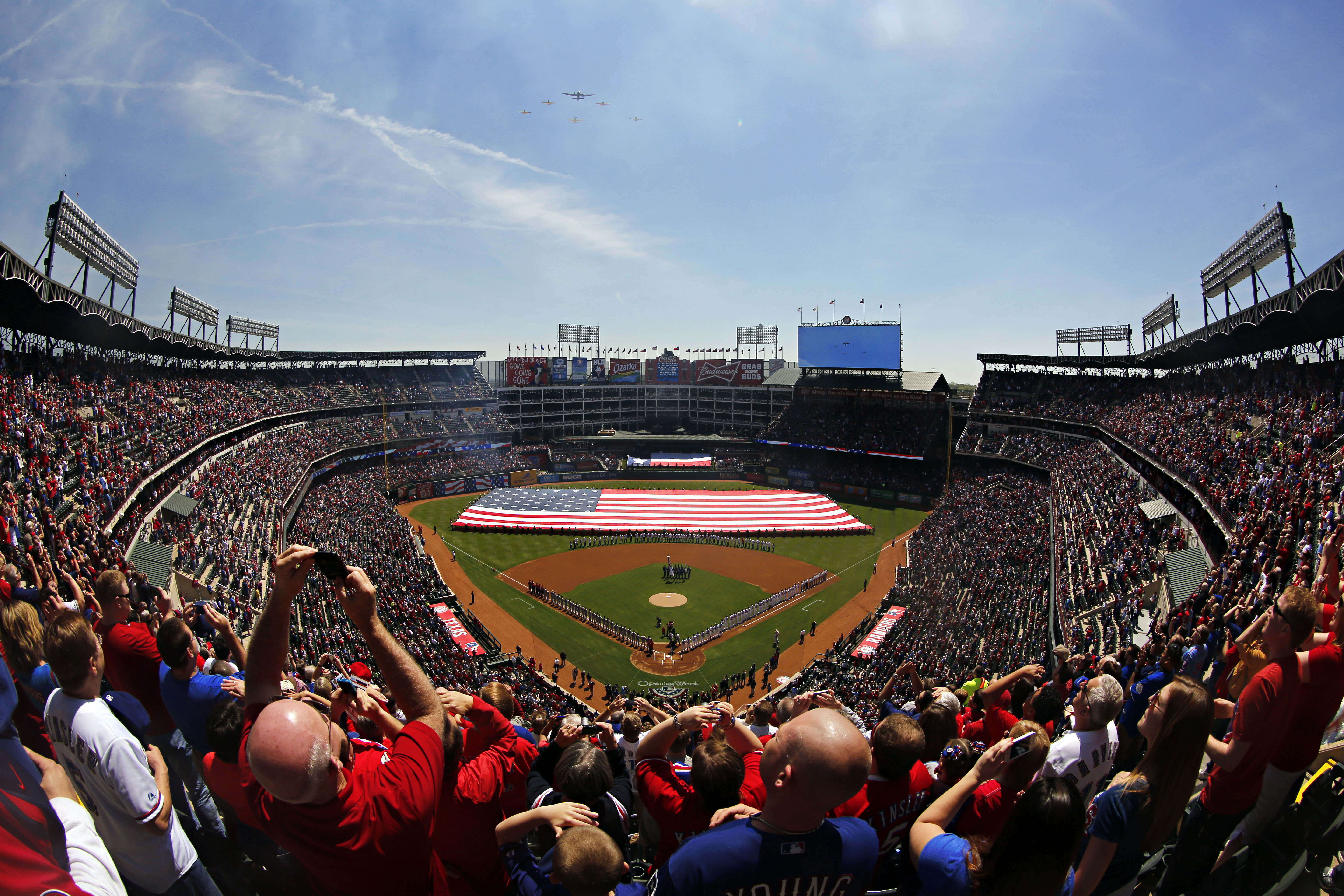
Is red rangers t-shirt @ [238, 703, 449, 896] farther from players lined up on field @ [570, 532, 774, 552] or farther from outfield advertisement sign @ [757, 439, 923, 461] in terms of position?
outfield advertisement sign @ [757, 439, 923, 461]

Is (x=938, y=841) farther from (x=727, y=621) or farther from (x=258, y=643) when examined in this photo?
(x=727, y=621)

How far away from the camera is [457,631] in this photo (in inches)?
1001

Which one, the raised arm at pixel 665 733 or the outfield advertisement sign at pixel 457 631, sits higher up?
the raised arm at pixel 665 733

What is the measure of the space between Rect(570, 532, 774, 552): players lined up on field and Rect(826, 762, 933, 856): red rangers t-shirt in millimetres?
36414

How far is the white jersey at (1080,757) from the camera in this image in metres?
4.32

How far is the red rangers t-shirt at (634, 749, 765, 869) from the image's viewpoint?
358 cm

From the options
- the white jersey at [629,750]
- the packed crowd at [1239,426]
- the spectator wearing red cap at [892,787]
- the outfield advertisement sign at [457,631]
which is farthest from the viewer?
the outfield advertisement sign at [457,631]

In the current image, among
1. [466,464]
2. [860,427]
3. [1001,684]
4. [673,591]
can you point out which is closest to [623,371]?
[466,464]

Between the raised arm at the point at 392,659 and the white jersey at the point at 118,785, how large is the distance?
32.6 inches

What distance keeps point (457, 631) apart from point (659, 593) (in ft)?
35.2

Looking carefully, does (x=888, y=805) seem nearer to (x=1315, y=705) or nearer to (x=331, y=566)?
(x=1315, y=705)

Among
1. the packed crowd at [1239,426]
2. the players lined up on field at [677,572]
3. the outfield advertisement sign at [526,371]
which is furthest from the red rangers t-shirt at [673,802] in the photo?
the outfield advertisement sign at [526,371]

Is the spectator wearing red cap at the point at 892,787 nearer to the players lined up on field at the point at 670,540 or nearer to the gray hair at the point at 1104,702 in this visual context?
the gray hair at the point at 1104,702

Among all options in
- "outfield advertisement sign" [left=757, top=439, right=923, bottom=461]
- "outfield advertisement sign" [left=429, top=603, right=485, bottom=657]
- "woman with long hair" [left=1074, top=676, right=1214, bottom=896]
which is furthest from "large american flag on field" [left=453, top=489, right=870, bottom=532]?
"woman with long hair" [left=1074, top=676, right=1214, bottom=896]
